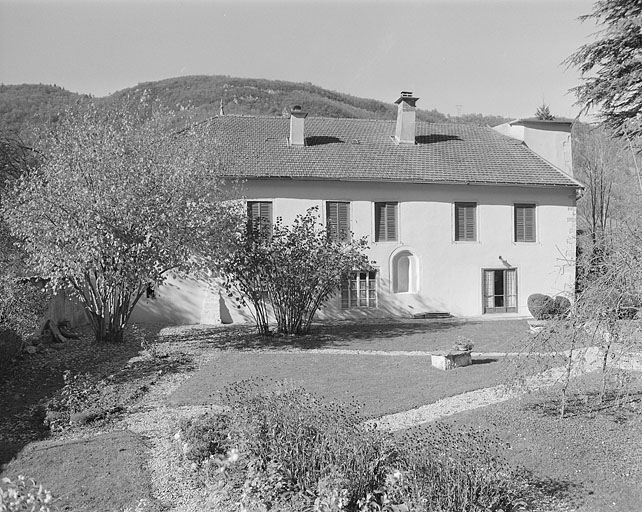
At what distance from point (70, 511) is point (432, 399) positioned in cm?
645

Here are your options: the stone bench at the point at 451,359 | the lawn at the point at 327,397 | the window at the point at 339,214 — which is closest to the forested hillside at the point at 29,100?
the window at the point at 339,214

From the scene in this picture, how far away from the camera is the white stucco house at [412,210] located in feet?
78.2

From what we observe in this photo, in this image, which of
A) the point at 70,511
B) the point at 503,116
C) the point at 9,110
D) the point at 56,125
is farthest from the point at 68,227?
the point at 503,116

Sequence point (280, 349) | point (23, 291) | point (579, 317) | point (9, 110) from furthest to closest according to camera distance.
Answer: point (9, 110)
point (280, 349)
point (23, 291)
point (579, 317)

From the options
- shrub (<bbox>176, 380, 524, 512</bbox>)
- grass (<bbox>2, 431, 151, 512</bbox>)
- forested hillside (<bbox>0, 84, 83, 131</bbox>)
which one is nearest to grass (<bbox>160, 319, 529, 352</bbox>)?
grass (<bbox>2, 431, 151, 512</bbox>)

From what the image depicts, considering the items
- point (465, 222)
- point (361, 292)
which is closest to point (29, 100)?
point (361, 292)

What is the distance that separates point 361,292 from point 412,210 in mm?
4011

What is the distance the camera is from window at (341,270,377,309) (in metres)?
24.3

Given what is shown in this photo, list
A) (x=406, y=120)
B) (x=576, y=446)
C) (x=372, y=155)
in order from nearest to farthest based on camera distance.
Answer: (x=576, y=446) < (x=372, y=155) < (x=406, y=120)

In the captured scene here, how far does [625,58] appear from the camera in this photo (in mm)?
18766

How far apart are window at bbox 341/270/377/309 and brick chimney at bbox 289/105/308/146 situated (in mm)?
6338

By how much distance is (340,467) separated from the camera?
20.1 feet

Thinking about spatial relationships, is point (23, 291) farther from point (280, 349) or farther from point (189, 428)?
point (189, 428)

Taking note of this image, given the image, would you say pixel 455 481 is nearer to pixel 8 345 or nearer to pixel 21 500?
pixel 21 500
